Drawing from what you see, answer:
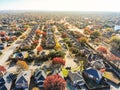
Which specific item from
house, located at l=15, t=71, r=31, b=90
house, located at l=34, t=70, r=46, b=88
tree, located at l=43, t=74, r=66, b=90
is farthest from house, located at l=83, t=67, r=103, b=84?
house, located at l=15, t=71, r=31, b=90

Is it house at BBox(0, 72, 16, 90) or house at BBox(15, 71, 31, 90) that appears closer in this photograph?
house at BBox(0, 72, 16, 90)

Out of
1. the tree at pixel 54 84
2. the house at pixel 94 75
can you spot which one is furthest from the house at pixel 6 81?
the house at pixel 94 75

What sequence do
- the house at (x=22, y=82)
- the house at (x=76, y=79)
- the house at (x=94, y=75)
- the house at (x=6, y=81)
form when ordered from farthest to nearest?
1. the house at (x=94, y=75)
2. the house at (x=76, y=79)
3. the house at (x=22, y=82)
4. the house at (x=6, y=81)

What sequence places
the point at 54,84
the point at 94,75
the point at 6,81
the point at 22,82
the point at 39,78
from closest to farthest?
the point at 54,84, the point at 22,82, the point at 6,81, the point at 39,78, the point at 94,75

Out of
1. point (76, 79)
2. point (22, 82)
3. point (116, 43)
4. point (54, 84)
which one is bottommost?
point (116, 43)

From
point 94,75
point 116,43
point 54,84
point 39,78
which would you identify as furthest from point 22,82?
point 116,43

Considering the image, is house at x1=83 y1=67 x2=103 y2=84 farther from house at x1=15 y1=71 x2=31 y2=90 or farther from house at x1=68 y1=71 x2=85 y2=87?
house at x1=15 y1=71 x2=31 y2=90

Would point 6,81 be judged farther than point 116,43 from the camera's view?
No

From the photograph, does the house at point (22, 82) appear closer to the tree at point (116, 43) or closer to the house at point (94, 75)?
the house at point (94, 75)

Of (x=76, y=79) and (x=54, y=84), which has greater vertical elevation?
(x=54, y=84)

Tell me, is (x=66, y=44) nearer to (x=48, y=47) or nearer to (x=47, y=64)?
(x=48, y=47)

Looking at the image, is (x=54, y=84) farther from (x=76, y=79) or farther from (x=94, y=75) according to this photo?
(x=94, y=75)

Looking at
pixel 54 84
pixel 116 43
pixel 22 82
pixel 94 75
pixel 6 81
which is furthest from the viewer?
→ pixel 116 43
